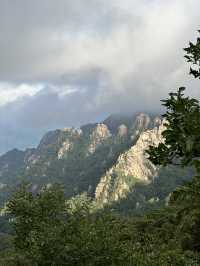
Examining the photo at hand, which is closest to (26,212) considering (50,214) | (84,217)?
(50,214)

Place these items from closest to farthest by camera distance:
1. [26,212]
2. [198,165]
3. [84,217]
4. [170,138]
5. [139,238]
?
[198,165]
[170,138]
[84,217]
[26,212]
[139,238]

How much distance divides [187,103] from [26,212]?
194 ft

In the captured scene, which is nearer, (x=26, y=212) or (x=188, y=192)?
(x=188, y=192)

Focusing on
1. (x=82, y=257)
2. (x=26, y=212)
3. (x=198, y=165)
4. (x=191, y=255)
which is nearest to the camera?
(x=198, y=165)

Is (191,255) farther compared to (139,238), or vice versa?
(139,238)

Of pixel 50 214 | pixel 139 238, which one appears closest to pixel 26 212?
pixel 50 214

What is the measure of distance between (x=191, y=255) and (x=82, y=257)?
39.2 m

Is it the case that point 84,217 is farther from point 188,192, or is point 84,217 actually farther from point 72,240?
point 188,192

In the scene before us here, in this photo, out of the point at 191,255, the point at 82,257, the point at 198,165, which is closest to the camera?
the point at 198,165

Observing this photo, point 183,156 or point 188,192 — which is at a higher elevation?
point 183,156

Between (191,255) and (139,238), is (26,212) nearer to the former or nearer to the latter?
(191,255)

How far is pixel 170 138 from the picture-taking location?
12.9 m

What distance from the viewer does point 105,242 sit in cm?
4253

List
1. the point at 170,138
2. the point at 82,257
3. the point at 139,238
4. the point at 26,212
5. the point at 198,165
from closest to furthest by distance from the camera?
the point at 198,165
the point at 170,138
the point at 82,257
the point at 26,212
the point at 139,238
